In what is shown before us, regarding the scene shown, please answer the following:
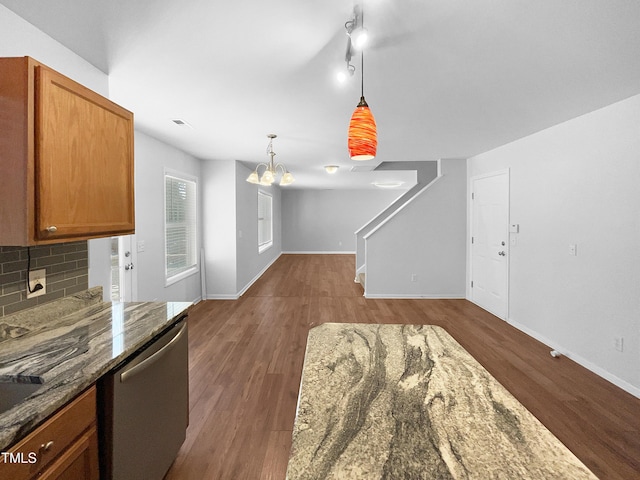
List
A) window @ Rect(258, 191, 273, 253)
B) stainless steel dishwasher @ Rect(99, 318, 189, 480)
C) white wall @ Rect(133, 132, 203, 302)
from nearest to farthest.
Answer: stainless steel dishwasher @ Rect(99, 318, 189, 480) < white wall @ Rect(133, 132, 203, 302) < window @ Rect(258, 191, 273, 253)

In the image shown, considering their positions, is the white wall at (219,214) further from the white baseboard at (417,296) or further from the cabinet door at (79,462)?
the cabinet door at (79,462)

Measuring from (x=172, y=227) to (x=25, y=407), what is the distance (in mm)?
3713

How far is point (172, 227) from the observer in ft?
14.3

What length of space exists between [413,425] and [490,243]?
14.6 ft

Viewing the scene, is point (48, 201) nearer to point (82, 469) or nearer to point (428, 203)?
point (82, 469)

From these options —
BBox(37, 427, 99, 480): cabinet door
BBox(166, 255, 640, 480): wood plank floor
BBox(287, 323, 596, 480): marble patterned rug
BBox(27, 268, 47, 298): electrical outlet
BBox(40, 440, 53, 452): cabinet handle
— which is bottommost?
BBox(166, 255, 640, 480): wood plank floor

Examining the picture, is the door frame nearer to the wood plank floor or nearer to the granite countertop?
the wood plank floor

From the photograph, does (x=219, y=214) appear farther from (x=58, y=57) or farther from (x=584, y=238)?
(x=584, y=238)

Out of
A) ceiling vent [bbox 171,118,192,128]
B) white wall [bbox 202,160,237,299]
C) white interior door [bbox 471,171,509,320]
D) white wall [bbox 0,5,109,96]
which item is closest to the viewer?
white wall [bbox 0,5,109,96]

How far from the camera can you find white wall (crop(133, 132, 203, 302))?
353cm

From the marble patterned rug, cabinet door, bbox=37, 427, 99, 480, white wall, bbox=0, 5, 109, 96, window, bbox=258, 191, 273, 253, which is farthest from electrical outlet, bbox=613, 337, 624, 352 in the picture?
window, bbox=258, 191, 273, 253

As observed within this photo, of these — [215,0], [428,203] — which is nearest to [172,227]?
[215,0]

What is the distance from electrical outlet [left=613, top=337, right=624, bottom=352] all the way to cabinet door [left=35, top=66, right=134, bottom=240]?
12.6 feet

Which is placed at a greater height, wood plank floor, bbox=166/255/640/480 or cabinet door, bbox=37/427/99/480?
cabinet door, bbox=37/427/99/480
